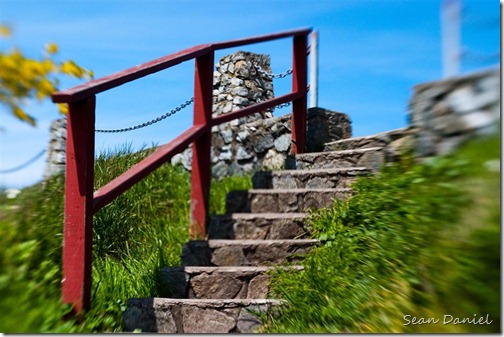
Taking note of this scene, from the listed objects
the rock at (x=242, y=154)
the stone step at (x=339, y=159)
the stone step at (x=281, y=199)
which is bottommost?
the stone step at (x=281, y=199)

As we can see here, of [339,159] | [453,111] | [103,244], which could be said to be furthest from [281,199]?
[453,111]

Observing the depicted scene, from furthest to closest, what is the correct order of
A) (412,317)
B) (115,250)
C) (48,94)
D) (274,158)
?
(274,158) < (115,250) < (48,94) < (412,317)

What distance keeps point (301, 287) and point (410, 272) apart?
94 cm

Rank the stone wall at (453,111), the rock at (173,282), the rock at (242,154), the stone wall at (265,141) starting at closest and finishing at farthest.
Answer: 1. the stone wall at (453,111)
2. the rock at (173,282)
3. the stone wall at (265,141)
4. the rock at (242,154)

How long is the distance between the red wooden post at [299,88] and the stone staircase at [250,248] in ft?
1.58

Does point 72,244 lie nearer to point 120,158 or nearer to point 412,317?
point 412,317

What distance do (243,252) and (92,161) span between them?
1.22 metres

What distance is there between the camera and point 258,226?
468 cm

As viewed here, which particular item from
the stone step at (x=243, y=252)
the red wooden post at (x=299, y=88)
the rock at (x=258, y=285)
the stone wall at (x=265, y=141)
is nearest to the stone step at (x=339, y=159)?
the stone wall at (x=265, y=141)

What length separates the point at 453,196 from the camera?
2861 mm

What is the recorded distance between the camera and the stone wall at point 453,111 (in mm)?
2936

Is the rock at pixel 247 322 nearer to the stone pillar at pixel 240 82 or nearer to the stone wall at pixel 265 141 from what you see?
the stone wall at pixel 265 141

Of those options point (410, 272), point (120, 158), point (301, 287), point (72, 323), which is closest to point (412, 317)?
point (410, 272)

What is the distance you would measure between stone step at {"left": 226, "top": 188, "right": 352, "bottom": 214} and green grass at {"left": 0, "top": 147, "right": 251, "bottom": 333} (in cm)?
28
